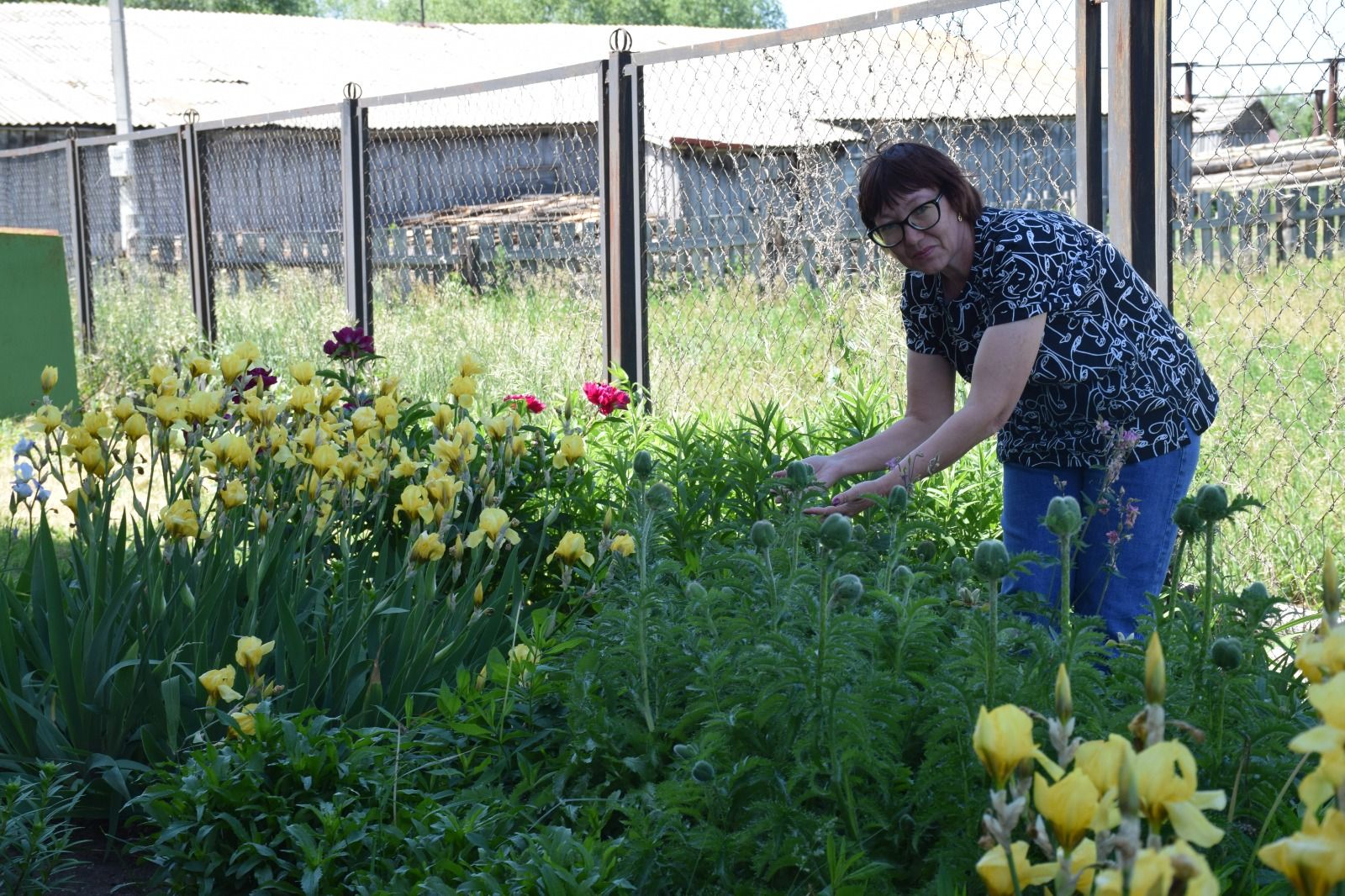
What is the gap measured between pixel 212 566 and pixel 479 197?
20688mm

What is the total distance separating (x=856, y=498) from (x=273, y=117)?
7.54 meters

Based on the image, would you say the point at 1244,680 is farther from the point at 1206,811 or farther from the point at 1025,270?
the point at 1025,270

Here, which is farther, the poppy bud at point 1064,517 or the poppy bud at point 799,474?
the poppy bud at point 799,474

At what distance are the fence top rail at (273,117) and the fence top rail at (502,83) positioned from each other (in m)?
0.86

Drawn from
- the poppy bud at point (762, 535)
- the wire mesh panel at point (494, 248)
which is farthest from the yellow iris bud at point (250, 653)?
the wire mesh panel at point (494, 248)

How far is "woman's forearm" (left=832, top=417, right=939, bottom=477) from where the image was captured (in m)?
2.93

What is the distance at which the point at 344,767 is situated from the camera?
7.09 ft

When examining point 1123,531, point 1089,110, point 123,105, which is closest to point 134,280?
point 123,105

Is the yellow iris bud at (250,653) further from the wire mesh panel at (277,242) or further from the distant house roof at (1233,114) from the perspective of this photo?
the wire mesh panel at (277,242)

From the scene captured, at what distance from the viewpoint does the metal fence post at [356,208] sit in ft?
25.4

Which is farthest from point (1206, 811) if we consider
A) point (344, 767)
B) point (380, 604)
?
point (380, 604)

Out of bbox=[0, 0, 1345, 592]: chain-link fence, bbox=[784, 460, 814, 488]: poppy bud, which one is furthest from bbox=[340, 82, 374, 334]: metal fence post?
bbox=[784, 460, 814, 488]: poppy bud

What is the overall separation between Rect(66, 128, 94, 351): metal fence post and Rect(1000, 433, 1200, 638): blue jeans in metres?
11.1

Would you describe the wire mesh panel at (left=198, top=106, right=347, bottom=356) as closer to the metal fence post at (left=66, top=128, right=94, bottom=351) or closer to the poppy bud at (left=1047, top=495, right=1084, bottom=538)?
the metal fence post at (left=66, top=128, right=94, bottom=351)
